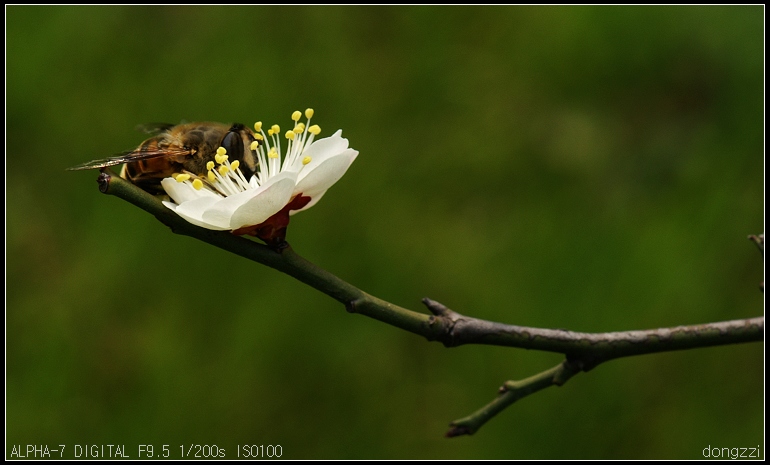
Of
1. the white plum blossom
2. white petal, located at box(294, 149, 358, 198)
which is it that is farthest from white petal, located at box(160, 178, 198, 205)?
white petal, located at box(294, 149, 358, 198)

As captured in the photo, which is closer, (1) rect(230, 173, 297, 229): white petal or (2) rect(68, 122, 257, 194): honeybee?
(1) rect(230, 173, 297, 229): white petal

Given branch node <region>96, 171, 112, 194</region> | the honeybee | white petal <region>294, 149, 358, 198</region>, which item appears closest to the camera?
branch node <region>96, 171, 112, 194</region>

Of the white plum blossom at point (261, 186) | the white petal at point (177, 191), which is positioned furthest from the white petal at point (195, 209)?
the white petal at point (177, 191)

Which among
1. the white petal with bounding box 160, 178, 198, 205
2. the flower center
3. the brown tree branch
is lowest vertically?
the brown tree branch

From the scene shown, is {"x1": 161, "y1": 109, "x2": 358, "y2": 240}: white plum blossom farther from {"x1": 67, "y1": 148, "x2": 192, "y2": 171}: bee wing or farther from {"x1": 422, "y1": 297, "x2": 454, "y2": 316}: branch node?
{"x1": 422, "y1": 297, "x2": 454, "y2": 316}: branch node

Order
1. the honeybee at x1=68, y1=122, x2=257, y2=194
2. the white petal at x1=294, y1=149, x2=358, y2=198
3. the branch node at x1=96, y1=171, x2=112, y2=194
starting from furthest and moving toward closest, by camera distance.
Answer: the honeybee at x1=68, y1=122, x2=257, y2=194, the white petal at x1=294, y1=149, x2=358, y2=198, the branch node at x1=96, y1=171, x2=112, y2=194

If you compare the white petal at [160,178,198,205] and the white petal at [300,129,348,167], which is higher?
the white petal at [300,129,348,167]

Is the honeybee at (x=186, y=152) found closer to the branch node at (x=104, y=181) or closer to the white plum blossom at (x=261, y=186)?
the white plum blossom at (x=261, y=186)
